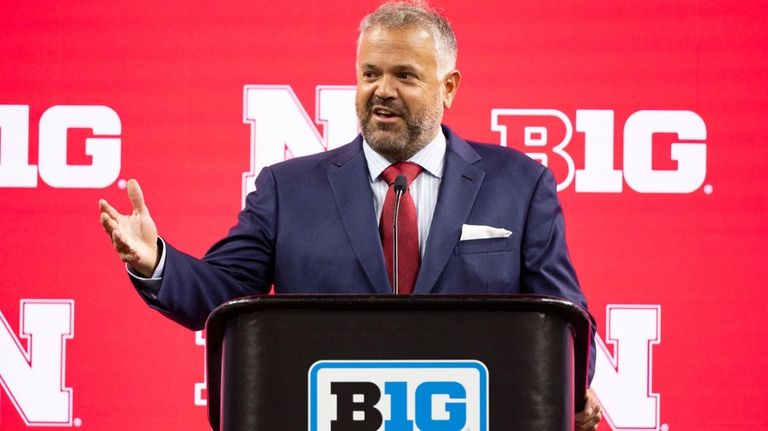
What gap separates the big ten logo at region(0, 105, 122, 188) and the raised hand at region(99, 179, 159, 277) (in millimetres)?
1585

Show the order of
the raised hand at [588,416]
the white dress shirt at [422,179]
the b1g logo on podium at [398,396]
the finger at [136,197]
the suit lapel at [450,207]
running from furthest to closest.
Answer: the white dress shirt at [422,179] → the suit lapel at [450,207] → the finger at [136,197] → the raised hand at [588,416] → the b1g logo on podium at [398,396]

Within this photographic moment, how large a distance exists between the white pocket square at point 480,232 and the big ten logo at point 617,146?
3.94 ft

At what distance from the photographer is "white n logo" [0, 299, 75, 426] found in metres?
3.05

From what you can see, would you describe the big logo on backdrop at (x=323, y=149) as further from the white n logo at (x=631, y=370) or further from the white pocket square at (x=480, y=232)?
the white pocket square at (x=480, y=232)

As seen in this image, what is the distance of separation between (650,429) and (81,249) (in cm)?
179

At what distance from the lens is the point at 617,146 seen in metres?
3.04

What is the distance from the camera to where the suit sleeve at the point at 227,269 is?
160 centimetres

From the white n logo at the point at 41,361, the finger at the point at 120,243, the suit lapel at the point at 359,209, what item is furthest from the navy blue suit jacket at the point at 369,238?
the white n logo at the point at 41,361

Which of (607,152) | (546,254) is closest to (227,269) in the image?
(546,254)

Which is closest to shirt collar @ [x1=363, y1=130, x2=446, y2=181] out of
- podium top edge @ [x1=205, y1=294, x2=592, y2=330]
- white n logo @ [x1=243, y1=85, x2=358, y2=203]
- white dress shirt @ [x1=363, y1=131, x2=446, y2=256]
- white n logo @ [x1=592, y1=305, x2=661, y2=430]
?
white dress shirt @ [x1=363, y1=131, x2=446, y2=256]

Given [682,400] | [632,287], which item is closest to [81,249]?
[632,287]

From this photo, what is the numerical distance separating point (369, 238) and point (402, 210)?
0.09 m

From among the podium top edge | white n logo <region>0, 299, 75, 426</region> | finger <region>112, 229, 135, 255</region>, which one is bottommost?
white n logo <region>0, 299, 75, 426</region>

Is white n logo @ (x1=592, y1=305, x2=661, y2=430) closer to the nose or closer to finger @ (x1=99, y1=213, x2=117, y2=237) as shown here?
the nose
